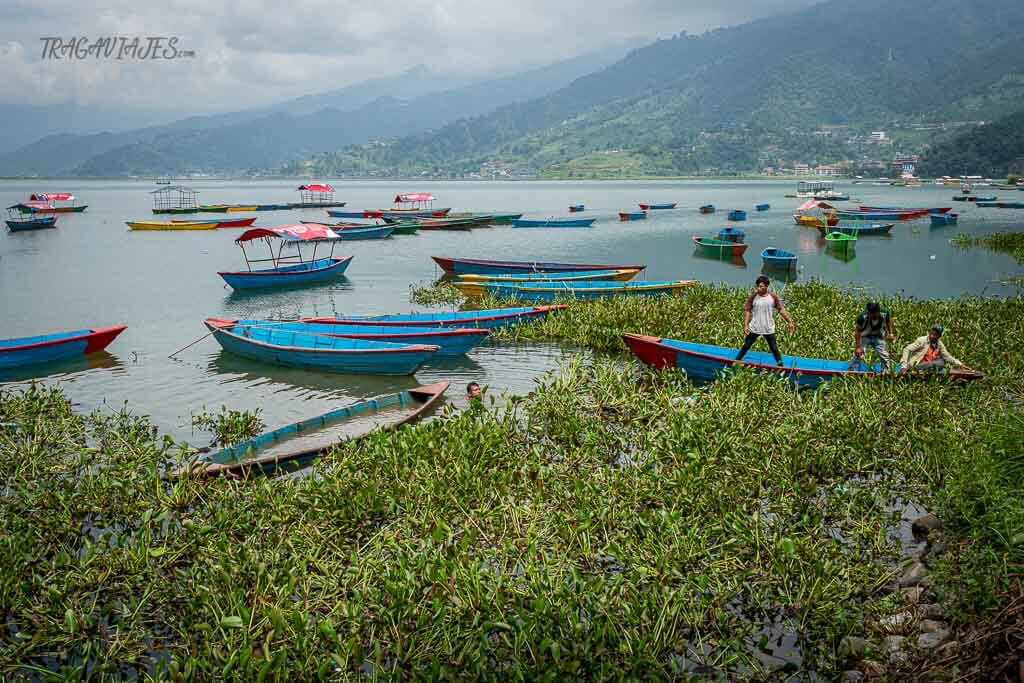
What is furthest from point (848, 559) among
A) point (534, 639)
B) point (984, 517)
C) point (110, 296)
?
point (110, 296)

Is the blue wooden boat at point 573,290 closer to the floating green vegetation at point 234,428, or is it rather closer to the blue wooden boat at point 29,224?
the floating green vegetation at point 234,428

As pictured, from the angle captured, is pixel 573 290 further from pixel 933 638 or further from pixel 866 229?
pixel 866 229

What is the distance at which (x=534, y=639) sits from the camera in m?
6.87

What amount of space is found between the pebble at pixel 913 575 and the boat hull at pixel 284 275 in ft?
106

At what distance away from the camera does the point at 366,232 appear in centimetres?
6294

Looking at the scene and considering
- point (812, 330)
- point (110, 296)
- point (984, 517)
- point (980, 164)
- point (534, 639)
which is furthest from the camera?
point (980, 164)

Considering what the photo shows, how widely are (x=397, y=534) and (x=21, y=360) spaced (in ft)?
56.2

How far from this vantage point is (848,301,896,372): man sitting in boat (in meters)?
14.8

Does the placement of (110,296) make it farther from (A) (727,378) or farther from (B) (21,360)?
(A) (727,378)

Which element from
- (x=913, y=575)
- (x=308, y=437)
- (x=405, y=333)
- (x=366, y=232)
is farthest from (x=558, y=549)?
(x=366, y=232)

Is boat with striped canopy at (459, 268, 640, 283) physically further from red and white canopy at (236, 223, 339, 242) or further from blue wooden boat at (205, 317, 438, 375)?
blue wooden boat at (205, 317, 438, 375)

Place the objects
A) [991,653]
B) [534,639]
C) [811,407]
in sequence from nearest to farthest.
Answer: [991,653] < [534,639] < [811,407]

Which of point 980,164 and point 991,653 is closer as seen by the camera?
point 991,653

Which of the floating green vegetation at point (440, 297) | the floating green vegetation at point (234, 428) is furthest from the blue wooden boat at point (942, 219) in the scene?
the floating green vegetation at point (234, 428)
